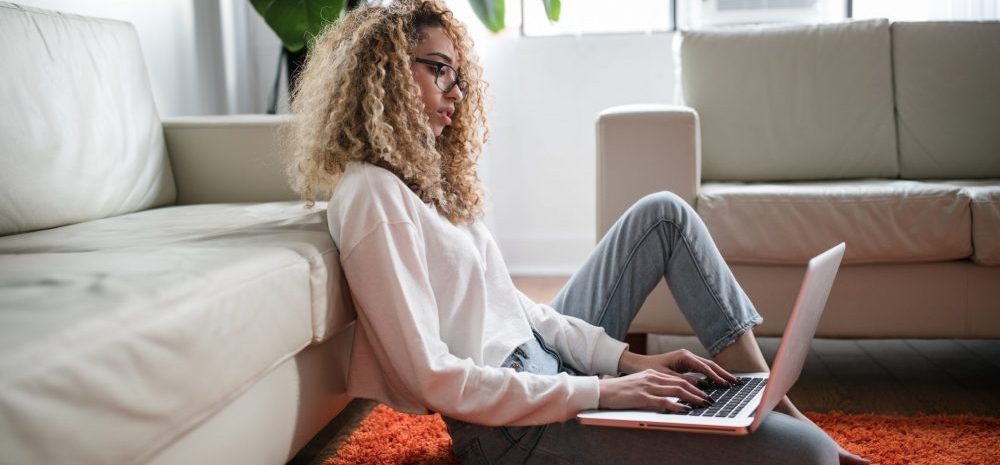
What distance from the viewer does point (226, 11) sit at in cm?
324

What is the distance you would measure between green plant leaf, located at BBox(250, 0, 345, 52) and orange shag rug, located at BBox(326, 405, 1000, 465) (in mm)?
1412

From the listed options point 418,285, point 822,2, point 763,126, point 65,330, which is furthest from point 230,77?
point 65,330

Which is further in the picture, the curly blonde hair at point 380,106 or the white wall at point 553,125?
the white wall at point 553,125

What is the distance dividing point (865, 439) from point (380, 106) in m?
1.05

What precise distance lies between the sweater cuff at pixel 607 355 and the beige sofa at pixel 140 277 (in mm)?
383

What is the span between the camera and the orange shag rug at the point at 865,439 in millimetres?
Result: 1498

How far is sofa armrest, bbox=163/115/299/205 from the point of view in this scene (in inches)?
81.3

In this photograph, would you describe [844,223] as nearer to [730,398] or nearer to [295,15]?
[730,398]

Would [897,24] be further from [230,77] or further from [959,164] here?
[230,77]

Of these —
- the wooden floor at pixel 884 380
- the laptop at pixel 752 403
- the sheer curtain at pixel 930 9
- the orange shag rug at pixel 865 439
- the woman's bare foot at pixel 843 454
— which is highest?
the sheer curtain at pixel 930 9

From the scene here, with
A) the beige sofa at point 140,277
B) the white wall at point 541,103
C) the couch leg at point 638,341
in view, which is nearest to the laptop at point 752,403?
the beige sofa at point 140,277

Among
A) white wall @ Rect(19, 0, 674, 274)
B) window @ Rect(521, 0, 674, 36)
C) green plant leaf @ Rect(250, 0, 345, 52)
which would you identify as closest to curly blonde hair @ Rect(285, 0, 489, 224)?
green plant leaf @ Rect(250, 0, 345, 52)

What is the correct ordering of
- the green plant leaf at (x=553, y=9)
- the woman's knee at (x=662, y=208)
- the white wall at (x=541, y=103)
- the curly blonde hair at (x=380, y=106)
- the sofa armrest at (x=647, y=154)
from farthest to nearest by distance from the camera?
the white wall at (x=541, y=103), the green plant leaf at (x=553, y=9), the sofa armrest at (x=647, y=154), the woman's knee at (x=662, y=208), the curly blonde hair at (x=380, y=106)

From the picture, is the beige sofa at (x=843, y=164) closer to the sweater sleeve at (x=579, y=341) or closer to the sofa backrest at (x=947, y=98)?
the sofa backrest at (x=947, y=98)
